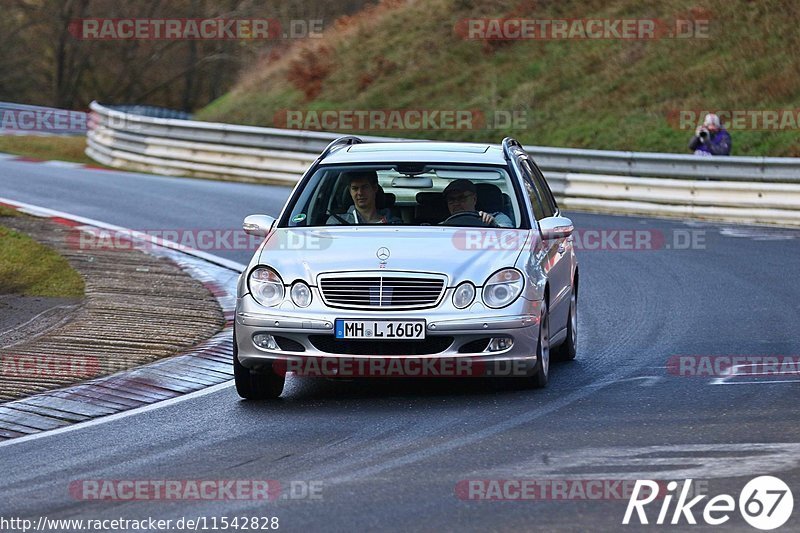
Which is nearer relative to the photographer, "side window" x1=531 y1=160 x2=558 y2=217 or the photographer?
"side window" x1=531 y1=160 x2=558 y2=217

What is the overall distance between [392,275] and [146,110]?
3156 centimetres

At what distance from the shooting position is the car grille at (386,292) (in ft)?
30.0

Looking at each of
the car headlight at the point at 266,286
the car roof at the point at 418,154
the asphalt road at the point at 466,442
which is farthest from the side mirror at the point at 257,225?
the asphalt road at the point at 466,442

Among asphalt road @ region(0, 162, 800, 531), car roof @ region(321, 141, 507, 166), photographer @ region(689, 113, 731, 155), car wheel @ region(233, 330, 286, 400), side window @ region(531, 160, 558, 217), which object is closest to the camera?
asphalt road @ region(0, 162, 800, 531)

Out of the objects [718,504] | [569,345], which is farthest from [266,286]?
[718,504]

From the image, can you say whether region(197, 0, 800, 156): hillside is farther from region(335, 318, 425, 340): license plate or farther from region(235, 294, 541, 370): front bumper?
region(335, 318, 425, 340): license plate

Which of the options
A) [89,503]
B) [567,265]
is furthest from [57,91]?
[89,503]

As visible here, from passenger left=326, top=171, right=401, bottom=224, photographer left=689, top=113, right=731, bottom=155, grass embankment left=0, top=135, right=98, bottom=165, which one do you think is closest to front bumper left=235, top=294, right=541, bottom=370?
passenger left=326, top=171, right=401, bottom=224

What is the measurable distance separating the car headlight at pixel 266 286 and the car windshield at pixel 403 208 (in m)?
0.88

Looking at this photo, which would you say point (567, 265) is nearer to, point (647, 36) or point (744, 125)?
point (744, 125)

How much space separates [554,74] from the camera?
107 feet

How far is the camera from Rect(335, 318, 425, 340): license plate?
902cm

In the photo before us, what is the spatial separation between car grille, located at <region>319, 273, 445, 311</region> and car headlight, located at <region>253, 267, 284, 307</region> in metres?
0.31

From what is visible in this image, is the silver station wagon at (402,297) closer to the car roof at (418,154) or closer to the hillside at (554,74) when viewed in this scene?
the car roof at (418,154)
